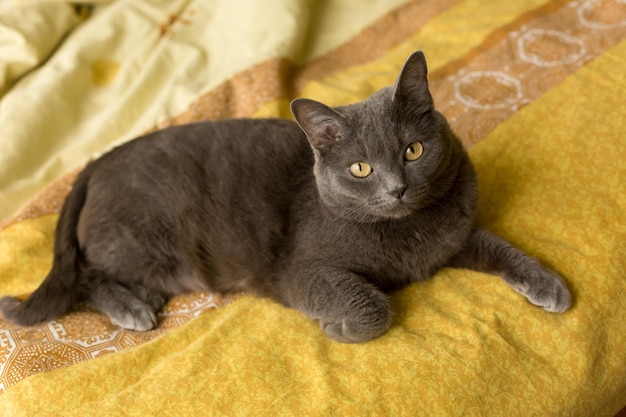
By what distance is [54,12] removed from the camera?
2.30 metres

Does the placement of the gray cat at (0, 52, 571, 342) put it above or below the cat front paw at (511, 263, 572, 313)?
above

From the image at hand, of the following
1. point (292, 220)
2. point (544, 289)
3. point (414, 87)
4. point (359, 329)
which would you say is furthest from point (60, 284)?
point (544, 289)

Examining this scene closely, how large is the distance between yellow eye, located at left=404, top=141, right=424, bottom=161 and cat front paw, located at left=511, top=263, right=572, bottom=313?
0.38 m

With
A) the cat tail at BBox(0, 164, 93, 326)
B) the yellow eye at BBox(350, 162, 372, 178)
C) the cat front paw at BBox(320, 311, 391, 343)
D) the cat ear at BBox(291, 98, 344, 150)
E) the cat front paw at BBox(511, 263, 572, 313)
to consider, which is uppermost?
the cat ear at BBox(291, 98, 344, 150)

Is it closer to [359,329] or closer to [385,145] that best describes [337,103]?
[385,145]

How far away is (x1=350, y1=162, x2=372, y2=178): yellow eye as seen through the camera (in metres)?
1.34

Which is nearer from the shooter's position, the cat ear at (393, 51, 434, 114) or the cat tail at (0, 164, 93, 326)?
the cat ear at (393, 51, 434, 114)

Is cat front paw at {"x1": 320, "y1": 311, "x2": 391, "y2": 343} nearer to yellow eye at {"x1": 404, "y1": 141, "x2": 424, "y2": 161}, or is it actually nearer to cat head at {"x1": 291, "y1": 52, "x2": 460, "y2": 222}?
cat head at {"x1": 291, "y1": 52, "x2": 460, "y2": 222}

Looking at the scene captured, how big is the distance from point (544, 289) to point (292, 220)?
0.63 metres

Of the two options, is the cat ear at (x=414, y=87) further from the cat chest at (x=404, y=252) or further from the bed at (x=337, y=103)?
the bed at (x=337, y=103)

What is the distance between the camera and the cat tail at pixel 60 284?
59.6 inches

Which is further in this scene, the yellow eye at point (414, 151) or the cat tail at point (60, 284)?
the cat tail at point (60, 284)

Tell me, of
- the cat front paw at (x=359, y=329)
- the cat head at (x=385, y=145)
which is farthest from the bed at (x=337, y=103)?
the cat head at (x=385, y=145)

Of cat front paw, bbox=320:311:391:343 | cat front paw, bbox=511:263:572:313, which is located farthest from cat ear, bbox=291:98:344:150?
cat front paw, bbox=511:263:572:313
